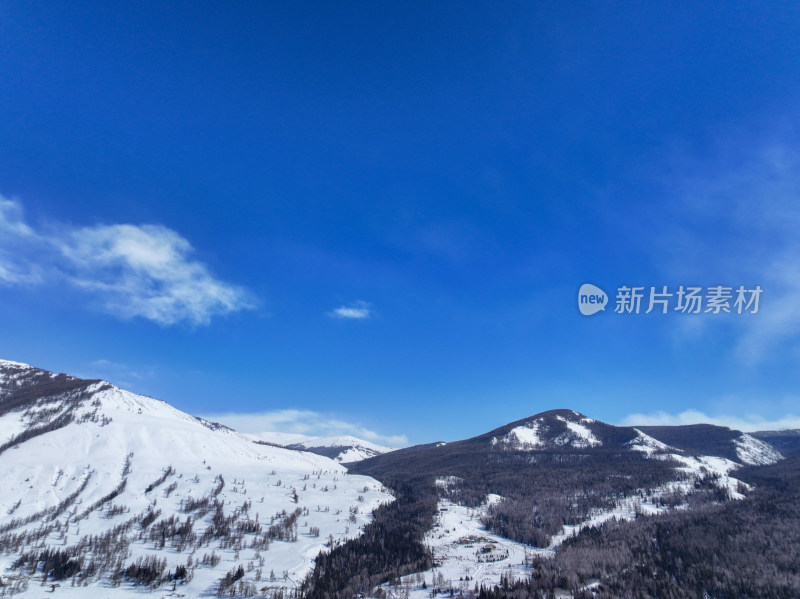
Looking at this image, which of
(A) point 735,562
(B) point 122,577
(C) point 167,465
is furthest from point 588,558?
(C) point 167,465

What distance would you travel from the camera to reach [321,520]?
4171 inches

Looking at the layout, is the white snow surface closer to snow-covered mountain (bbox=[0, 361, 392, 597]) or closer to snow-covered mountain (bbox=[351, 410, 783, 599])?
snow-covered mountain (bbox=[351, 410, 783, 599])

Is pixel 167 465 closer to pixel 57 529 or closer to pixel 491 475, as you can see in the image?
pixel 57 529

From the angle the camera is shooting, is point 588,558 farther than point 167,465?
No

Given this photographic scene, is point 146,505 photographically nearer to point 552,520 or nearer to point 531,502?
point 552,520

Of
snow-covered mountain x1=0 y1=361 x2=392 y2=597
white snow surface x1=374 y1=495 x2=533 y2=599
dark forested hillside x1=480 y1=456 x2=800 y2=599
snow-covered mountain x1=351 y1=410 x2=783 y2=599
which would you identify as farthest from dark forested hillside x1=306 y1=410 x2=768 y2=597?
snow-covered mountain x1=0 y1=361 x2=392 y2=597

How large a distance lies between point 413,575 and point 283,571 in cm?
2307

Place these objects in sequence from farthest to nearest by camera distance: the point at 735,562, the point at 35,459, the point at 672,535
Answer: the point at 35,459, the point at 672,535, the point at 735,562

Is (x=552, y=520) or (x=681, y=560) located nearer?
(x=681, y=560)

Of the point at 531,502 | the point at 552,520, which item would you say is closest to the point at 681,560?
the point at 552,520

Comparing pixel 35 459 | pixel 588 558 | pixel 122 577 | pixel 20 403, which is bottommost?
pixel 122 577

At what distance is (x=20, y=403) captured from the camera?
162 m

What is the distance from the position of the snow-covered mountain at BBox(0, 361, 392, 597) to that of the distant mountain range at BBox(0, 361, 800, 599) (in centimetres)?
49

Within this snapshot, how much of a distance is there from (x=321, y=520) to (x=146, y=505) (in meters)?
44.3
